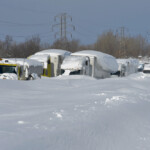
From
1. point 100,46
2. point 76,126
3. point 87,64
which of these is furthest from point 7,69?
point 100,46

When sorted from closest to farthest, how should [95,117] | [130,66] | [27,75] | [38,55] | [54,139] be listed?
[54,139] → [95,117] → [27,75] → [38,55] → [130,66]

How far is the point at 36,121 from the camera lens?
16.6 feet

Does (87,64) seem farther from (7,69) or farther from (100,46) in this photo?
(100,46)

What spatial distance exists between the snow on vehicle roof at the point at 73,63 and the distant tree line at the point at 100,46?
20.9 metres

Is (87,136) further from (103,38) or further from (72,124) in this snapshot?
(103,38)

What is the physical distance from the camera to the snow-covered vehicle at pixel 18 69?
68.8ft

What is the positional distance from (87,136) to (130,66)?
3445 cm

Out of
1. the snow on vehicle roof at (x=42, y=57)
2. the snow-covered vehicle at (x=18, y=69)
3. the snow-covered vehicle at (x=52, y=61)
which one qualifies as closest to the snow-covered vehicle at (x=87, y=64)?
the snow-covered vehicle at (x=52, y=61)

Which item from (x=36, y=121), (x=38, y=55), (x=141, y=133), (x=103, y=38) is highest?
(x=103, y=38)

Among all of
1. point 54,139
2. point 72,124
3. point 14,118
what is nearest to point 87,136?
point 72,124

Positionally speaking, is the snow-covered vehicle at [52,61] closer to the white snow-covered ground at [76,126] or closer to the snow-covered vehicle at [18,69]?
the snow-covered vehicle at [18,69]

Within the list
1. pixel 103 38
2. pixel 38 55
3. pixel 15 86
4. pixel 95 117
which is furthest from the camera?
pixel 103 38

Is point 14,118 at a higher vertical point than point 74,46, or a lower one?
lower

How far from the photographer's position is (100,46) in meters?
79.8
